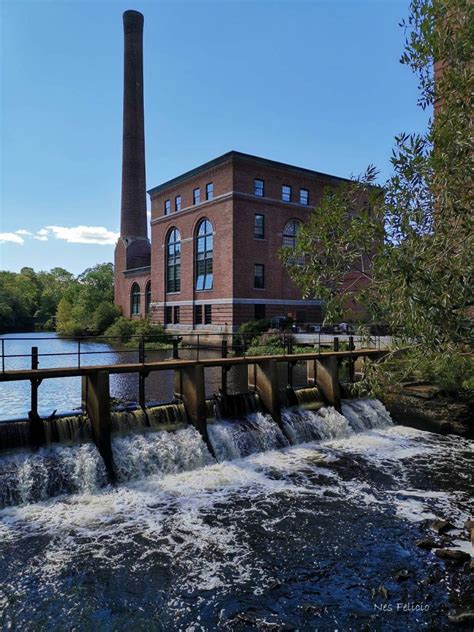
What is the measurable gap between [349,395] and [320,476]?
686cm

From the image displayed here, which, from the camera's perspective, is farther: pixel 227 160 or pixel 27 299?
pixel 27 299

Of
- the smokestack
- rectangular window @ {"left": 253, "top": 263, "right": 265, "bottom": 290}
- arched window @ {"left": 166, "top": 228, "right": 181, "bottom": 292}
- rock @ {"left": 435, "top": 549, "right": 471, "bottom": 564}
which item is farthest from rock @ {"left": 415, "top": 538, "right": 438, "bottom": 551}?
the smokestack

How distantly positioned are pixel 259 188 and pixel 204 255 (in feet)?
26.5

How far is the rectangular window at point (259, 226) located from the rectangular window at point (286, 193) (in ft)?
10.1

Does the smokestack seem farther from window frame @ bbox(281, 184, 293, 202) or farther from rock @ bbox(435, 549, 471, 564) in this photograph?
rock @ bbox(435, 549, 471, 564)

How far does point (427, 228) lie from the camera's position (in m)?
7.34

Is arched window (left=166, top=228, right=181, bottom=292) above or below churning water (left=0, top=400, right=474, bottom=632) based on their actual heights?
above

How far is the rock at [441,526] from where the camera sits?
8.27 metres

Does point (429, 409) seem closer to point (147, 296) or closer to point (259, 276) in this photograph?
point (259, 276)

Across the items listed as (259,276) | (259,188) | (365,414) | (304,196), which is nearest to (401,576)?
(365,414)

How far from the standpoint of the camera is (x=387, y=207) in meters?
7.45

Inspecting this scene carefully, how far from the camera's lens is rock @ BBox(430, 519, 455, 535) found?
8.27 metres

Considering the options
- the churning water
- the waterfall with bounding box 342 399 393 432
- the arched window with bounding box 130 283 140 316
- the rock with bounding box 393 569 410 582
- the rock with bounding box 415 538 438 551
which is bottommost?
the churning water

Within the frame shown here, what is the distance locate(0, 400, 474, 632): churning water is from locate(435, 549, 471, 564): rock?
0.20 m
